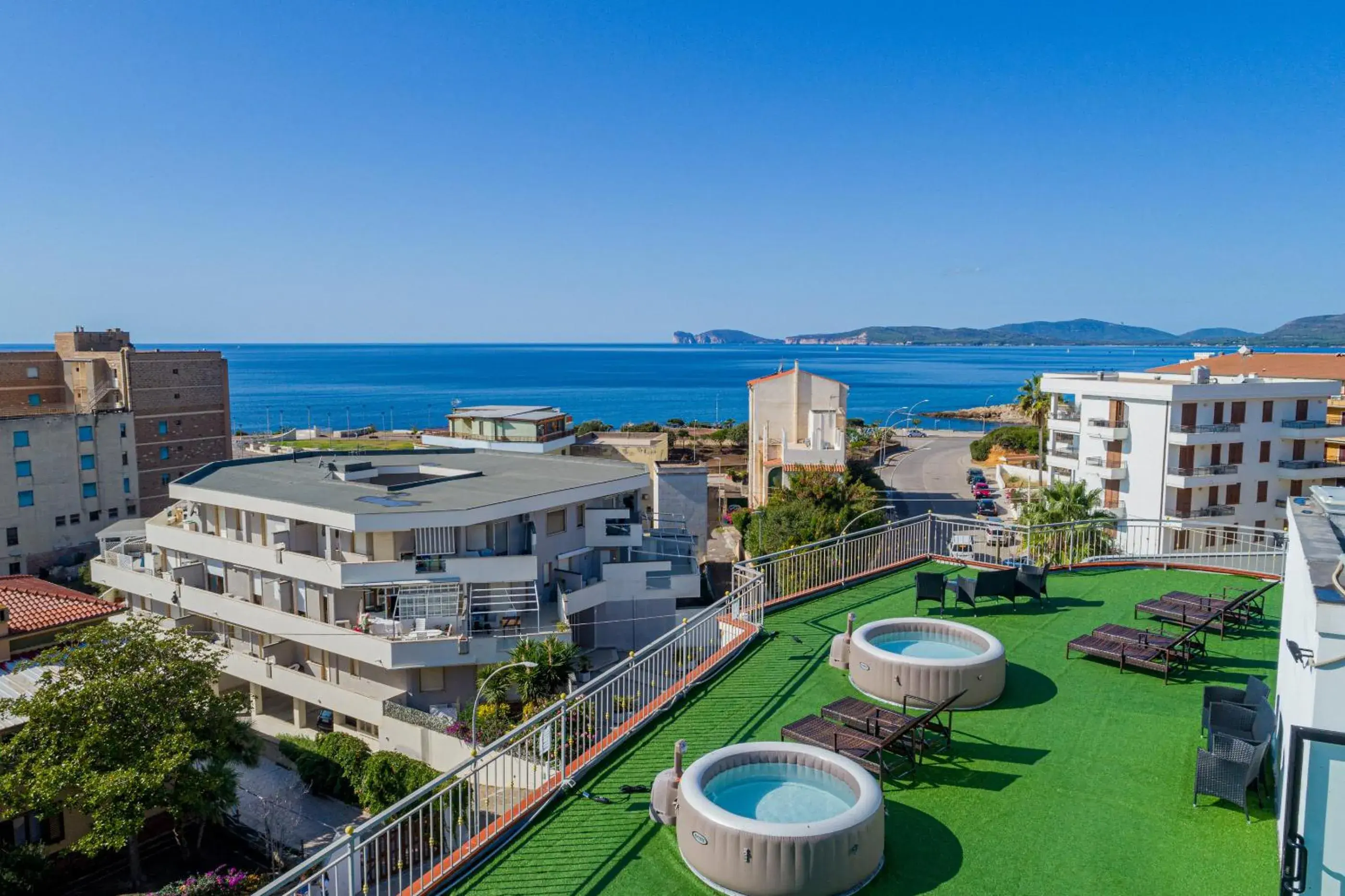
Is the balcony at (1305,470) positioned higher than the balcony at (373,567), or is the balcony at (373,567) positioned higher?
the balcony at (1305,470)

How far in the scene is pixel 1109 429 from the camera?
4053 cm

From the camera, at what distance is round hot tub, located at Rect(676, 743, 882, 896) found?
654 cm

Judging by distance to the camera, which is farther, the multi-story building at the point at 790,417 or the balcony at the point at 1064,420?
the multi-story building at the point at 790,417

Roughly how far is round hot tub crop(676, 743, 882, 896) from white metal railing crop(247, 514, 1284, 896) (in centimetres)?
145

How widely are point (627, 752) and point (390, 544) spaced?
17.3 meters

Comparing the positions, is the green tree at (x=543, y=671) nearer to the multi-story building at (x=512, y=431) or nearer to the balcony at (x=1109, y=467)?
the balcony at (x=1109, y=467)

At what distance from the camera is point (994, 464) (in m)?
81.2

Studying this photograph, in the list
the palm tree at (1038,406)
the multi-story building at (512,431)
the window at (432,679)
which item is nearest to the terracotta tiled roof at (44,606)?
the window at (432,679)

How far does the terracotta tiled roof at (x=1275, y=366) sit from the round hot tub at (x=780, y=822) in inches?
2106

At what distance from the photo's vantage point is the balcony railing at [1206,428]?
126 ft

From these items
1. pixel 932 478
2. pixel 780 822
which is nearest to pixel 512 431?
pixel 932 478

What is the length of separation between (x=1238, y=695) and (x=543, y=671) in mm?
15082

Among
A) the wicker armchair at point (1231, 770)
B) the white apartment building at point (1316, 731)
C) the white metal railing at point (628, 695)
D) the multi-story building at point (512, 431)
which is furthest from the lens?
the multi-story building at point (512, 431)

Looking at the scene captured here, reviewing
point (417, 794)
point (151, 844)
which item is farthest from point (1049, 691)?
point (151, 844)
